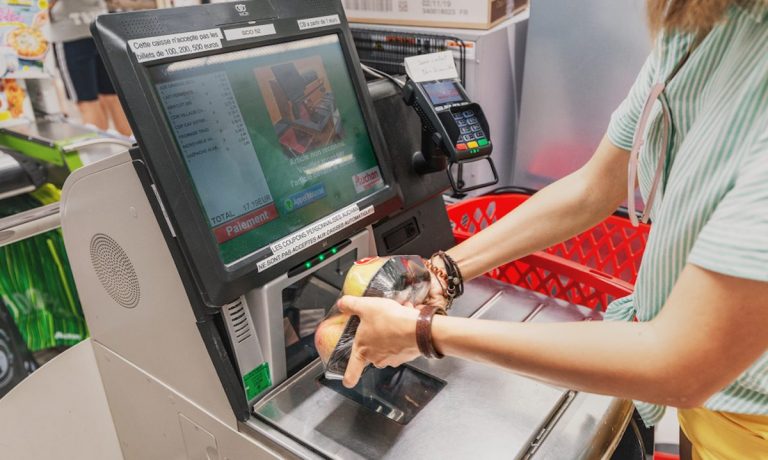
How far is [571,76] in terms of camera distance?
1992 mm

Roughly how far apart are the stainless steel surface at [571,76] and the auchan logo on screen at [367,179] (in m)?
1.09

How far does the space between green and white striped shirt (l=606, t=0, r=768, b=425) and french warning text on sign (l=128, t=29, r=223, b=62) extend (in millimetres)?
674

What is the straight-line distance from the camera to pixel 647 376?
2.27ft

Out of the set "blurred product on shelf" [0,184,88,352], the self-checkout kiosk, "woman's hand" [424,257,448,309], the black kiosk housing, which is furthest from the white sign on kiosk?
"blurred product on shelf" [0,184,88,352]

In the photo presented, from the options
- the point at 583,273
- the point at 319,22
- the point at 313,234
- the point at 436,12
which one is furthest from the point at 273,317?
the point at 436,12

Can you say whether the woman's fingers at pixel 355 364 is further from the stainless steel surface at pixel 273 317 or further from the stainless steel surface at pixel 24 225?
the stainless steel surface at pixel 24 225

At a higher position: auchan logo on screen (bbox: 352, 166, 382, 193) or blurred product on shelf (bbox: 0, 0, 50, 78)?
blurred product on shelf (bbox: 0, 0, 50, 78)

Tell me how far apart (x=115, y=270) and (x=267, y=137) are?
16.0 inches

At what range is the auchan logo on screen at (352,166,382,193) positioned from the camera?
1165 millimetres

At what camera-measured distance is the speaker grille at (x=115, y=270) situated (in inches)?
42.4

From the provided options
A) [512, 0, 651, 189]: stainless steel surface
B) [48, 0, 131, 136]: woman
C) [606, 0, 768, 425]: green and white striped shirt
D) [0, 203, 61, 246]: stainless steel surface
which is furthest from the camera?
[48, 0, 131, 136]: woman

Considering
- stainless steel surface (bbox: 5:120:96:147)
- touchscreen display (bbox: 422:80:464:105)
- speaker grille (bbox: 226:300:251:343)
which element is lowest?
speaker grille (bbox: 226:300:251:343)

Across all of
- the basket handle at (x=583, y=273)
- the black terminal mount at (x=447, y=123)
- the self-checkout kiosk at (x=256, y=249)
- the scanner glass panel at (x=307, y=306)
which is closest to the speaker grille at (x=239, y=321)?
the self-checkout kiosk at (x=256, y=249)

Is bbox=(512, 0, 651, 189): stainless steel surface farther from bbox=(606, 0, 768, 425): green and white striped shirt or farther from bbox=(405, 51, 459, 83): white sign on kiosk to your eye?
bbox=(606, 0, 768, 425): green and white striped shirt
